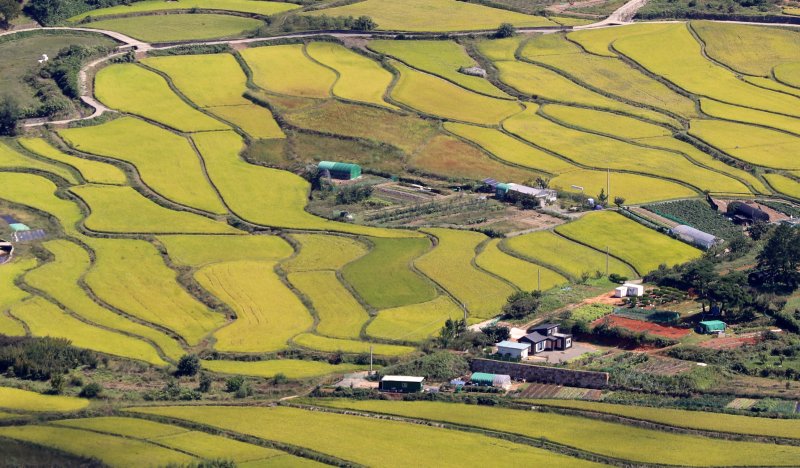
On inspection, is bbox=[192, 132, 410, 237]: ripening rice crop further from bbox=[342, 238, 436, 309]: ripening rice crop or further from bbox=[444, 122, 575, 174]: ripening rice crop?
bbox=[444, 122, 575, 174]: ripening rice crop

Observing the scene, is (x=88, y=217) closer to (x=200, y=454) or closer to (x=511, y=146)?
(x=511, y=146)

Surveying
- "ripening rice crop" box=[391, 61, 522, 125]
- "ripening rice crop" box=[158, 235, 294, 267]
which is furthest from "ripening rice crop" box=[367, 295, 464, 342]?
"ripening rice crop" box=[391, 61, 522, 125]

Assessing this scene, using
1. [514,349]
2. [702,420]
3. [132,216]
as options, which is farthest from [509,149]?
[702,420]

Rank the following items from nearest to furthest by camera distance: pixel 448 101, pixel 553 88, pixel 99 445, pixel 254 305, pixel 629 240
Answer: pixel 99 445 → pixel 254 305 → pixel 629 240 → pixel 448 101 → pixel 553 88

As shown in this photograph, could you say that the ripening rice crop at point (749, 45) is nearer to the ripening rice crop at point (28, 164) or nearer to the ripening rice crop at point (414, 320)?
the ripening rice crop at point (414, 320)

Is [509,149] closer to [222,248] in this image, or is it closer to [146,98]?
[222,248]
